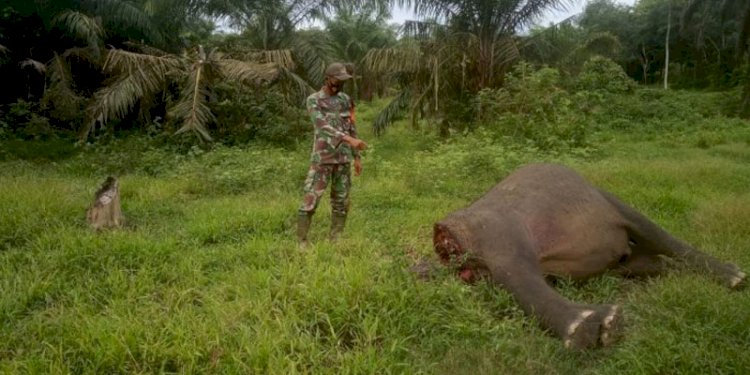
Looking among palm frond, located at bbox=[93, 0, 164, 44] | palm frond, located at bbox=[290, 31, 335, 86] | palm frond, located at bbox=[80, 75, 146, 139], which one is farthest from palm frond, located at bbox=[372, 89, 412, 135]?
palm frond, located at bbox=[93, 0, 164, 44]

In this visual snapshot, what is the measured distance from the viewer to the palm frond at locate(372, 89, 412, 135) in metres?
11.9

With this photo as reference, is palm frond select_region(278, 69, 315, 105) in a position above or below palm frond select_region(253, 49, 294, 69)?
below

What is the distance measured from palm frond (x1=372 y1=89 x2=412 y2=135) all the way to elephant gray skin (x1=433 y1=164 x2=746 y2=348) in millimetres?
7789

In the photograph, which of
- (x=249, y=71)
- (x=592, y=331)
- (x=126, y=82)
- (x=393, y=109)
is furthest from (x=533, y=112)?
(x=592, y=331)

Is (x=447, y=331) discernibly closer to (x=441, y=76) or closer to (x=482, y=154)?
(x=482, y=154)

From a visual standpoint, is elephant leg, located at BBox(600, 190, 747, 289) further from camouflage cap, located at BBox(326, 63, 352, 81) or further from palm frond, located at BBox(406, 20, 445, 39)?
palm frond, located at BBox(406, 20, 445, 39)

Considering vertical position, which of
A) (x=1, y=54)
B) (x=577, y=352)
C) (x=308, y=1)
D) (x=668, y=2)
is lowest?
(x=577, y=352)

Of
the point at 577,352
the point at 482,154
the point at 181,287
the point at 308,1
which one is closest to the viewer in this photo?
the point at 577,352

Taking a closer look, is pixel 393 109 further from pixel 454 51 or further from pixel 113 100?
pixel 113 100

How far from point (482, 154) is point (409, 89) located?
4.18 m

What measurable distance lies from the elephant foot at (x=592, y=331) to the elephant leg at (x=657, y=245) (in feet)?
4.10

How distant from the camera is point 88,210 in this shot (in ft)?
17.4

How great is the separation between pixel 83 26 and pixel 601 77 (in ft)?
45.3

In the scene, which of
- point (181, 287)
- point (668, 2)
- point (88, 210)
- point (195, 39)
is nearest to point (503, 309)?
point (181, 287)
